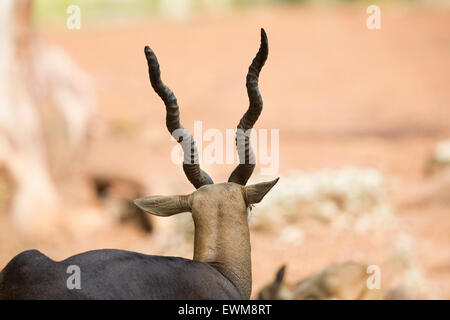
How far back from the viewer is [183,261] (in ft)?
13.8

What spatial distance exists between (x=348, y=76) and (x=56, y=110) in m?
14.5

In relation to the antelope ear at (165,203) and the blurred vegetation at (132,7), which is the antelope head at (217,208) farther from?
the blurred vegetation at (132,7)

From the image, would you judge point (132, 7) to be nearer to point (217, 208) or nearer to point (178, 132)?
point (178, 132)

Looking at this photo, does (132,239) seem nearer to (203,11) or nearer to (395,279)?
(395,279)

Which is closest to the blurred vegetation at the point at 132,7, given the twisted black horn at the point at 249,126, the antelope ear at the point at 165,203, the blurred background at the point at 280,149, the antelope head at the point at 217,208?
the blurred background at the point at 280,149

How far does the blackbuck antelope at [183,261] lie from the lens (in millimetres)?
3883

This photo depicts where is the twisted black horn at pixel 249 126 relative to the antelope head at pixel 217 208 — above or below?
above

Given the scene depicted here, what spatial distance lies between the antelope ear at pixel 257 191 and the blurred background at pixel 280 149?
6.62 feet

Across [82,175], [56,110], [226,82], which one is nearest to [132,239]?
[82,175]

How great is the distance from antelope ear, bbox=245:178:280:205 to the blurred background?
2.02m

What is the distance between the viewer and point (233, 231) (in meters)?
4.52

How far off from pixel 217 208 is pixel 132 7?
3564 cm

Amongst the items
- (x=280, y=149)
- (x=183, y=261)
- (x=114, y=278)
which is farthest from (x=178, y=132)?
(x=280, y=149)
